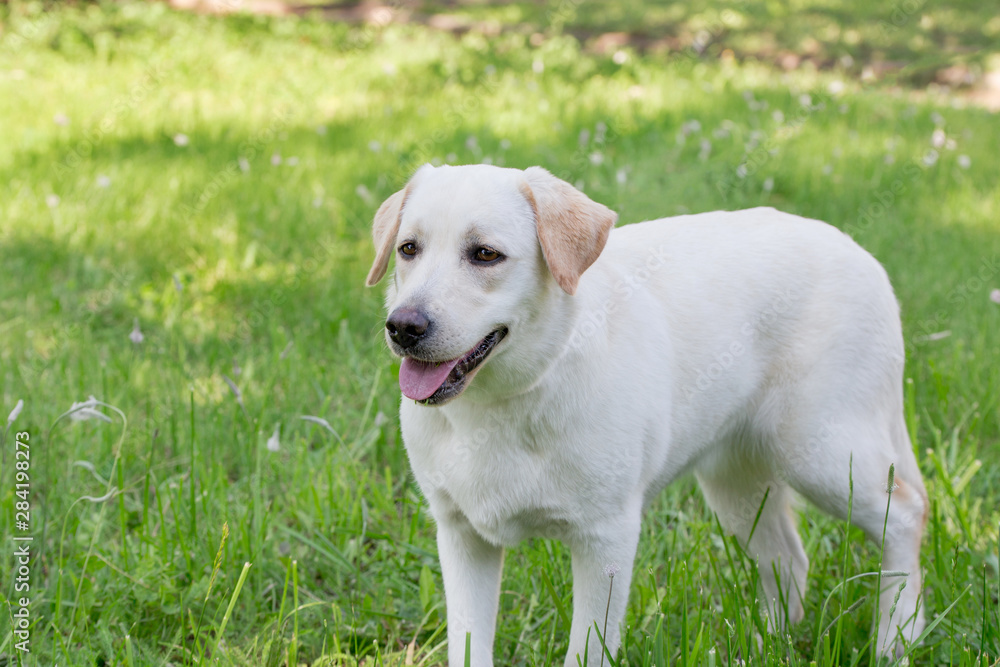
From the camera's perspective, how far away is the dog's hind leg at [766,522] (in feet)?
10.1

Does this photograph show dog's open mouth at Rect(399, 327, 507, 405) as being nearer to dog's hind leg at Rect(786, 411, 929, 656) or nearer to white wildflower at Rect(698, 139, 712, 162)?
dog's hind leg at Rect(786, 411, 929, 656)

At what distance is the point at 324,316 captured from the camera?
457cm

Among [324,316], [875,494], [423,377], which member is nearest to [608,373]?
[423,377]

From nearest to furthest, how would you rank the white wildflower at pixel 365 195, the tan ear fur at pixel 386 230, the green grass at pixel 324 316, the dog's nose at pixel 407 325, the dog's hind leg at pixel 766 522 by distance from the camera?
the dog's nose at pixel 407 325
the tan ear fur at pixel 386 230
the green grass at pixel 324 316
the dog's hind leg at pixel 766 522
the white wildflower at pixel 365 195

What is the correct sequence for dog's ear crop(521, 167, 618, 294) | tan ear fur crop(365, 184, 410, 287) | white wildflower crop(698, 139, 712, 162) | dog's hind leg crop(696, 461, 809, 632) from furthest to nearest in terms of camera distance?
white wildflower crop(698, 139, 712, 162) < dog's hind leg crop(696, 461, 809, 632) < tan ear fur crop(365, 184, 410, 287) < dog's ear crop(521, 167, 618, 294)

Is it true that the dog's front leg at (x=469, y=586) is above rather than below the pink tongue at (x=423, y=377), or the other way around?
below

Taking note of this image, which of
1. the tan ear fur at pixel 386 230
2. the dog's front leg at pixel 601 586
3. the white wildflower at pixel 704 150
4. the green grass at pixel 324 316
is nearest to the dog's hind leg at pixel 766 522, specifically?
the green grass at pixel 324 316

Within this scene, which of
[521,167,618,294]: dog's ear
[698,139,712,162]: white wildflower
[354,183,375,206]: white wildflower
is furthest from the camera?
[698,139,712,162]: white wildflower

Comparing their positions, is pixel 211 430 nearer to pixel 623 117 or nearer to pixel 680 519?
pixel 680 519

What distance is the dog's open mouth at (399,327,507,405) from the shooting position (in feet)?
7.40

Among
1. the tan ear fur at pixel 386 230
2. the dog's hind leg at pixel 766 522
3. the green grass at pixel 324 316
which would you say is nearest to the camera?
the tan ear fur at pixel 386 230

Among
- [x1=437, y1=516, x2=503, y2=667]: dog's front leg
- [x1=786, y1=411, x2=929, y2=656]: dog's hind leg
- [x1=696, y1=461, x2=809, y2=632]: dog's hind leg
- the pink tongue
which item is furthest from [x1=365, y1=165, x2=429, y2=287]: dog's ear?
[x1=786, y1=411, x2=929, y2=656]: dog's hind leg

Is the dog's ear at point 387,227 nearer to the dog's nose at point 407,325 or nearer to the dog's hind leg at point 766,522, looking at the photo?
the dog's nose at point 407,325

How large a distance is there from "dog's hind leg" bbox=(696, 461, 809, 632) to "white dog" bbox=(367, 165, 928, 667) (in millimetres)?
95
